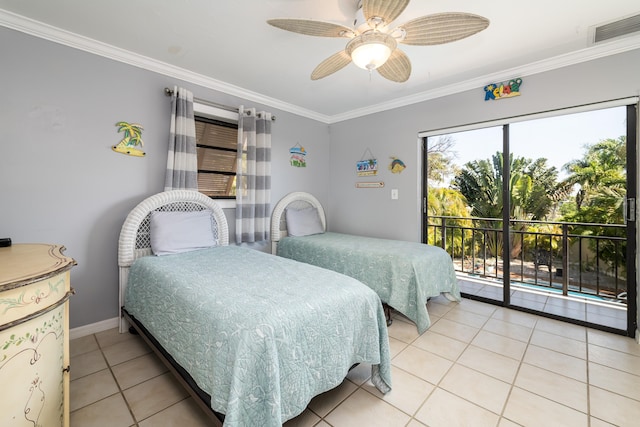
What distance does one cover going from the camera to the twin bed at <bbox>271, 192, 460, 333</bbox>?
248cm

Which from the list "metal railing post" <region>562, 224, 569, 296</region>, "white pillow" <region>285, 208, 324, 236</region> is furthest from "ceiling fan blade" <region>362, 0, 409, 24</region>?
"metal railing post" <region>562, 224, 569, 296</region>

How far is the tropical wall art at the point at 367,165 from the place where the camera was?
3902mm

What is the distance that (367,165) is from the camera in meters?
3.97

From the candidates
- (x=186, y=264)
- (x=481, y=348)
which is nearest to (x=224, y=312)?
(x=186, y=264)

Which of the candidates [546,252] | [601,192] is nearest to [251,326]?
[601,192]

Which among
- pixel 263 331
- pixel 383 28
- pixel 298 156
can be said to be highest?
pixel 383 28

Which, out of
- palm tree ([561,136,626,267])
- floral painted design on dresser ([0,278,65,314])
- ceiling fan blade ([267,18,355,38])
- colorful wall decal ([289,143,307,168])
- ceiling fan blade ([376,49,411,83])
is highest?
ceiling fan blade ([267,18,355,38])

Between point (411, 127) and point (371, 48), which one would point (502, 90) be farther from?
point (371, 48)

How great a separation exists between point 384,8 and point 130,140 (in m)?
2.40

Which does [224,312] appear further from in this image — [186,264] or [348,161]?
[348,161]

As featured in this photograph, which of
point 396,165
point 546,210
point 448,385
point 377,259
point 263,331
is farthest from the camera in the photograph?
point 396,165

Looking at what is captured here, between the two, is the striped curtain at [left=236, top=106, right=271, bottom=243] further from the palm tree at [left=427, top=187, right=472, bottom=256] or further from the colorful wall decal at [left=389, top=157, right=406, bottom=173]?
the palm tree at [left=427, top=187, right=472, bottom=256]

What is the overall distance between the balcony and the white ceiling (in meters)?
1.80

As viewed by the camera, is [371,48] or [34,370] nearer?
[34,370]
